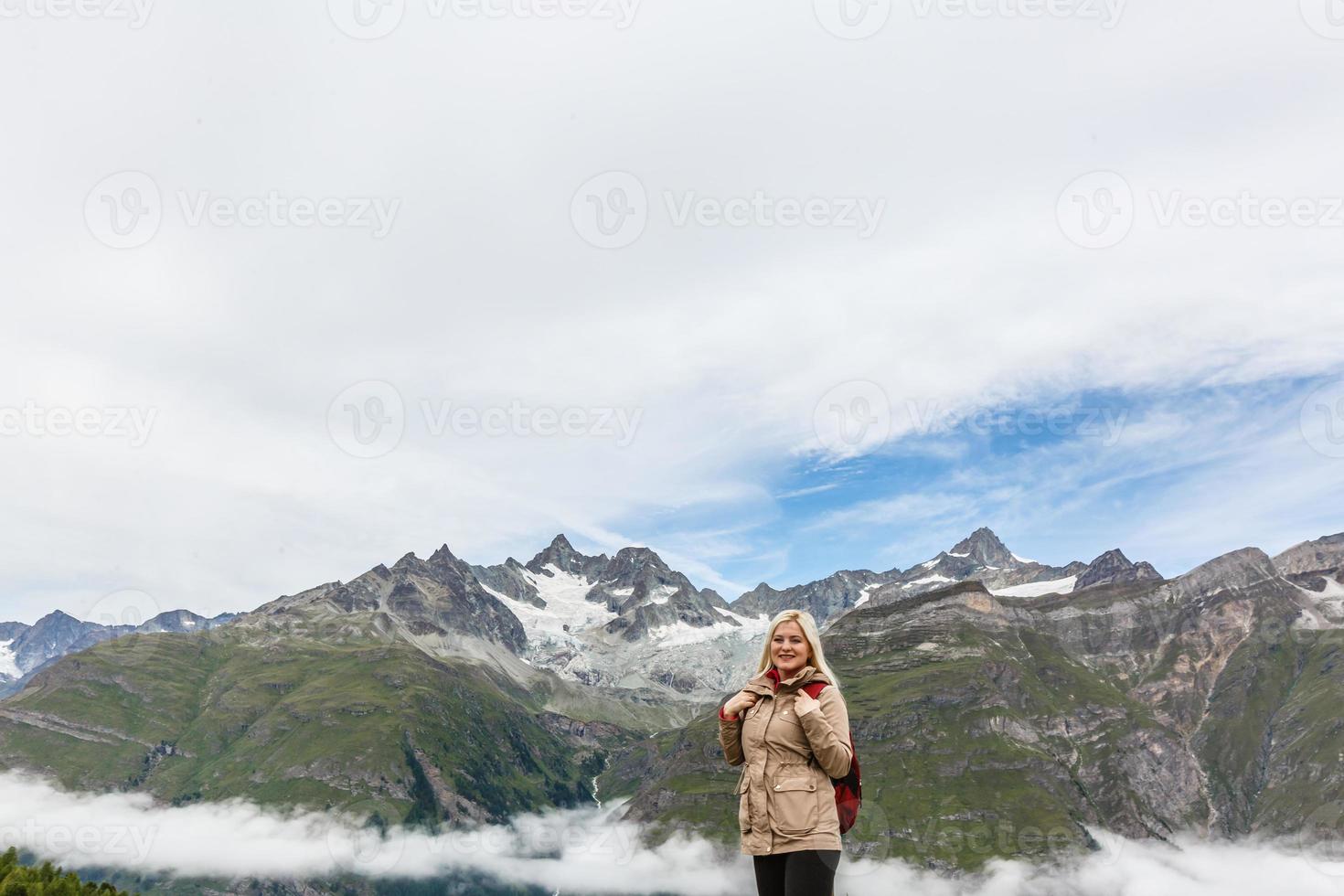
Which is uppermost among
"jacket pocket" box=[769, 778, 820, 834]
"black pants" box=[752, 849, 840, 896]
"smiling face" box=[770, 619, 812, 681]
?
"smiling face" box=[770, 619, 812, 681]

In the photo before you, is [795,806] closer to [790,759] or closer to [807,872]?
[790,759]

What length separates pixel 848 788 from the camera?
10211mm

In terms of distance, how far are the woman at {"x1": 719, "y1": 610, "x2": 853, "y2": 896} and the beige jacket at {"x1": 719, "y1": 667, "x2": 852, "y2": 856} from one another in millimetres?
12

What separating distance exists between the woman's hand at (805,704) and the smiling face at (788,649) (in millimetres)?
453

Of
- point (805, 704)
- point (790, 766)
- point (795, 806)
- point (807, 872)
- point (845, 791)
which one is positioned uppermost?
point (805, 704)

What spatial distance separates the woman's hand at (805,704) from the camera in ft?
32.0

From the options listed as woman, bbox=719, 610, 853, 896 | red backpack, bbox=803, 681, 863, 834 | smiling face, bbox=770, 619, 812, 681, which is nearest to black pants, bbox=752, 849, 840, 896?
woman, bbox=719, 610, 853, 896

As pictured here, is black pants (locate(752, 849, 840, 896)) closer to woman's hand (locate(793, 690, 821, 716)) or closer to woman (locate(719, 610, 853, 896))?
woman (locate(719, 610, 853, 896))

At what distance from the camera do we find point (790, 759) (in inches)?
405

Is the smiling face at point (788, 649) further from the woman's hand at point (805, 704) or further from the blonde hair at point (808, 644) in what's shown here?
the woman's hand at point (805, 704)

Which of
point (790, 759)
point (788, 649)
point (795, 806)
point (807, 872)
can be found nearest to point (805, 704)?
point (788, 649)

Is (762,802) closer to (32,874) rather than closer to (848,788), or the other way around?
(848,788)

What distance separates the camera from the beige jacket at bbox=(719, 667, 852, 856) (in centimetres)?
973

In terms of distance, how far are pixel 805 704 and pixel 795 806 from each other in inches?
55.5
